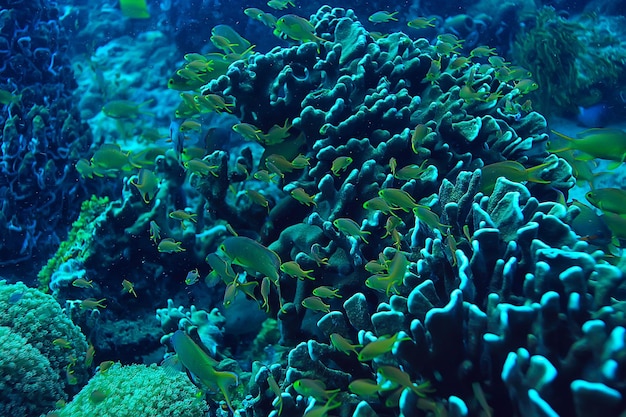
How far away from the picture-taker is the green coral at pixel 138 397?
317cm

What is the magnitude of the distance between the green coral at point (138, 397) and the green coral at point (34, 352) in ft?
1.40

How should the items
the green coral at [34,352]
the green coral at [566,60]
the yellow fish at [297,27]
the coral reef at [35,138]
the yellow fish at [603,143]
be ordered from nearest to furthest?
the yellow fish at [603,143], the green coral at [34,352], the yellow fish at [297,27], the coral reef at [35,138], the green coral at [566,60]

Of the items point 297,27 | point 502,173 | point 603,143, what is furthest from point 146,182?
point 603,143

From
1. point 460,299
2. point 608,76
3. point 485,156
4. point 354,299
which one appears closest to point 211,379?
point 354,299

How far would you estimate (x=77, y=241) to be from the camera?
18.6 feet

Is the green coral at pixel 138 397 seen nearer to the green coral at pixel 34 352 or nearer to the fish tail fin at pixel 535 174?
the green coral at pixel 34 352

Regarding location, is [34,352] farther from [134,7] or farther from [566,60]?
[566,60]

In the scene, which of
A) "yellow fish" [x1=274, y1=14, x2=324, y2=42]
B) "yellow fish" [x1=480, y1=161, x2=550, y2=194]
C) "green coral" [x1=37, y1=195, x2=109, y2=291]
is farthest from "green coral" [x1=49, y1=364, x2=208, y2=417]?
"yellow fish" [x1=274, y1=14, x2=324, y2=42]

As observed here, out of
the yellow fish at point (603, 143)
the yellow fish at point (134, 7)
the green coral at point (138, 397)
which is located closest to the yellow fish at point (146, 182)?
the green coral at point (138, 397)

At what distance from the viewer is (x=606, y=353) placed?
72.2 inches

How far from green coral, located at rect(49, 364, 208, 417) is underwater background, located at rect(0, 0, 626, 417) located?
0.02m

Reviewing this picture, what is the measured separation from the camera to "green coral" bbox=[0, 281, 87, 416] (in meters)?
3.43

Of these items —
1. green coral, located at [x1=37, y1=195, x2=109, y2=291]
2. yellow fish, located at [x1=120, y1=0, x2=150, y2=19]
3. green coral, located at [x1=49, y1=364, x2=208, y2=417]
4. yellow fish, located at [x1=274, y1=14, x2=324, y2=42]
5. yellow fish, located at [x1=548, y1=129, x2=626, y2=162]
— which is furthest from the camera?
yellow fish, located at [x1=120, y1=0, x2=150, y2=19]

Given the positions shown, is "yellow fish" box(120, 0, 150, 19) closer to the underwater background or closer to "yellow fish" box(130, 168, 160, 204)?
the underwater background
